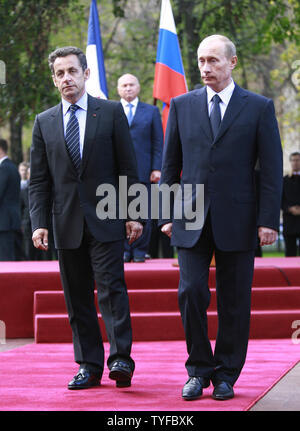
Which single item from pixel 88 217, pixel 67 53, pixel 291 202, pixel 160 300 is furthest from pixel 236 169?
pixel 291 202

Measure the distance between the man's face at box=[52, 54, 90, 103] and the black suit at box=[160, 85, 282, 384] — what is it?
0.69m

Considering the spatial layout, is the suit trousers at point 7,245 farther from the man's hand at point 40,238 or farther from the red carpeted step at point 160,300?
the man's hand at point 40,238

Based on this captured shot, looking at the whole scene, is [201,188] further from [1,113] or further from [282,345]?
[1,113]

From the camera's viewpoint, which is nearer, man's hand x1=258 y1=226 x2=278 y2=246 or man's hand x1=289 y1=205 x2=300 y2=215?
man's hand x1=258 y1=226 x2=278 y2=246

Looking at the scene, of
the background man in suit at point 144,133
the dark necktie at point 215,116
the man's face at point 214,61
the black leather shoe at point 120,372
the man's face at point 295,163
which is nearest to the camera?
the man's face at point 214,61

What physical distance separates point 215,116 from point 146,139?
3.71 metres

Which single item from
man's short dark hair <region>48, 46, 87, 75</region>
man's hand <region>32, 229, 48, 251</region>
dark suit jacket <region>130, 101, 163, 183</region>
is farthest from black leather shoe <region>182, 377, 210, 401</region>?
dark suit jacket <region>130, 101, 163, 183</region>

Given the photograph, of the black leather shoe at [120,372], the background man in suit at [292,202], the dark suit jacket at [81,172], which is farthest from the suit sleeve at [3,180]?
the black leather shoe at [120,372]

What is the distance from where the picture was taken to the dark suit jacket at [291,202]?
1091 centimetres

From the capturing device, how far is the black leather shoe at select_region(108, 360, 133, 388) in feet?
16.0

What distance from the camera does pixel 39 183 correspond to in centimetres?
508

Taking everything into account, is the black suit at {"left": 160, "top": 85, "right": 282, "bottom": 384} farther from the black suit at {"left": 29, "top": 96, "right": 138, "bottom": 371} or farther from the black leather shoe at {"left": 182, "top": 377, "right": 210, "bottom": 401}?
the black suit at {"left": 29, "top": 96, "right": 138, "bottom": 371}

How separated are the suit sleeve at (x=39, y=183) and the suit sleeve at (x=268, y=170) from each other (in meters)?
1.29
